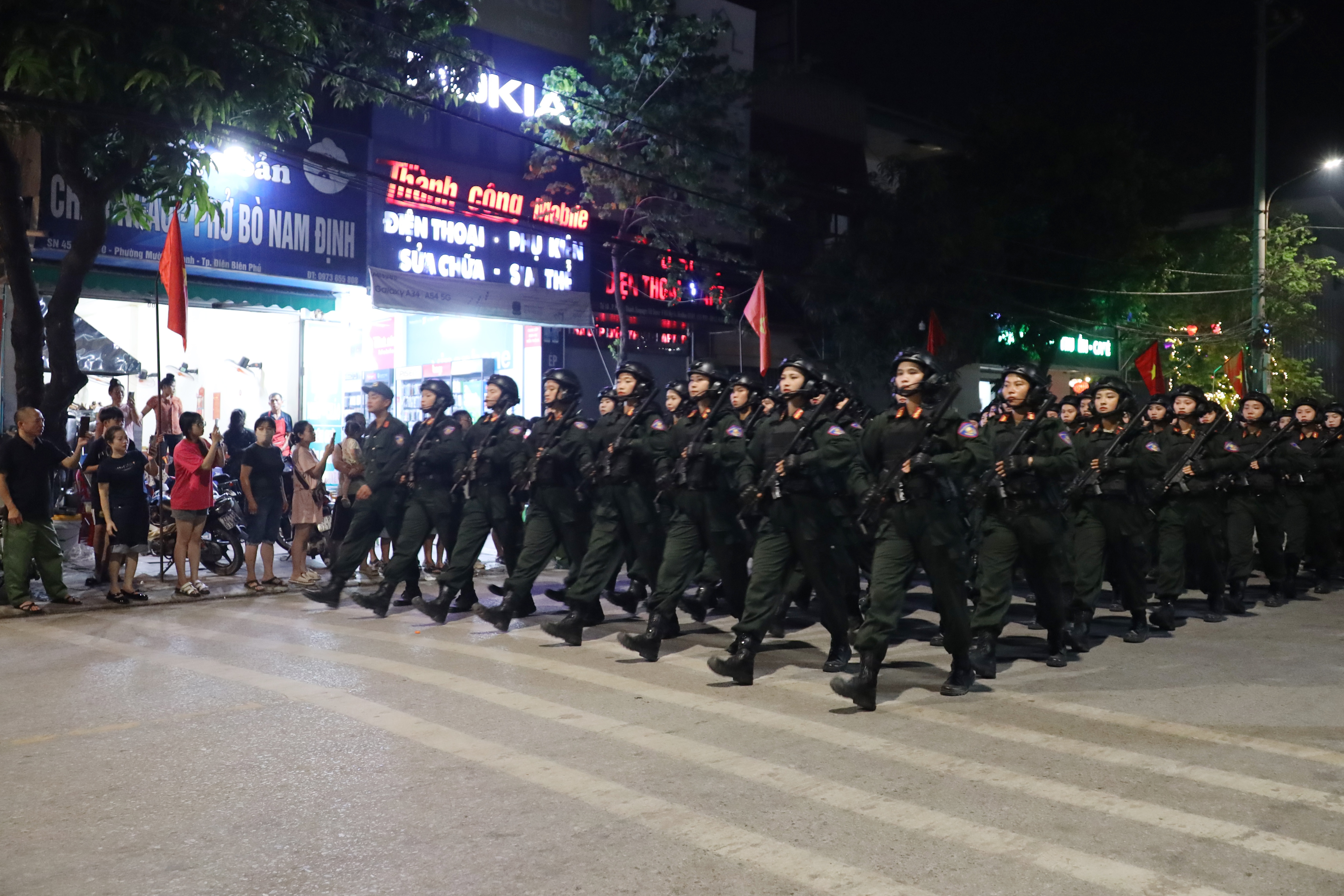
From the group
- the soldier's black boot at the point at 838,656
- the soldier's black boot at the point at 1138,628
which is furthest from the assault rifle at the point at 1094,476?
the soldier's black boot at the point at 838,656

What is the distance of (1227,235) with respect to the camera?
29.9 metres

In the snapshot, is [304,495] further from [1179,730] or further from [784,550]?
[1179,730]

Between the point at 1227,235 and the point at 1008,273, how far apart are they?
27.4ft

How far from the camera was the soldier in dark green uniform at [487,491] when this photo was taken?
33.2ft

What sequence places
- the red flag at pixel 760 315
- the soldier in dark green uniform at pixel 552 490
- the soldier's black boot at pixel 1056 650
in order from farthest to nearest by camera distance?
the red flag at pixel 760 315
the soldier in dark green uniform at pixel 552 490
the soldier's black boot at pixel 1056 650

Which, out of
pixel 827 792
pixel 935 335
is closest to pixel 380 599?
pixel 827 792

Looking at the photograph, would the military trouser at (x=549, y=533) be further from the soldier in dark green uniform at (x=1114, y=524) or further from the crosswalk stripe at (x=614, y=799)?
the soldier in dark green uniform at (x=1114, y=524)

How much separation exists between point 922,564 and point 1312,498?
7.58 m

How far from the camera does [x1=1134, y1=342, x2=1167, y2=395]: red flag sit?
22672 millimetres

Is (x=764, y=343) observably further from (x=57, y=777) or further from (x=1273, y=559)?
(x=57, y=777)

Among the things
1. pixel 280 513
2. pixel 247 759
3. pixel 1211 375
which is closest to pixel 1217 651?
pixel 247 759

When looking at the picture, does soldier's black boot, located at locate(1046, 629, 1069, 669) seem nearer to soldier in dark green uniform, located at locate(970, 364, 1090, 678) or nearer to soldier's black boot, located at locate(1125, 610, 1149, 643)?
soldier in dark green uniform, located at locate(970, 364, 1090, 678)

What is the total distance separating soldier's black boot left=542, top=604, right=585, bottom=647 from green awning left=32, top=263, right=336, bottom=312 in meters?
8.77

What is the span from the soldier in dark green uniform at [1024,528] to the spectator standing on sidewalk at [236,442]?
925cm
